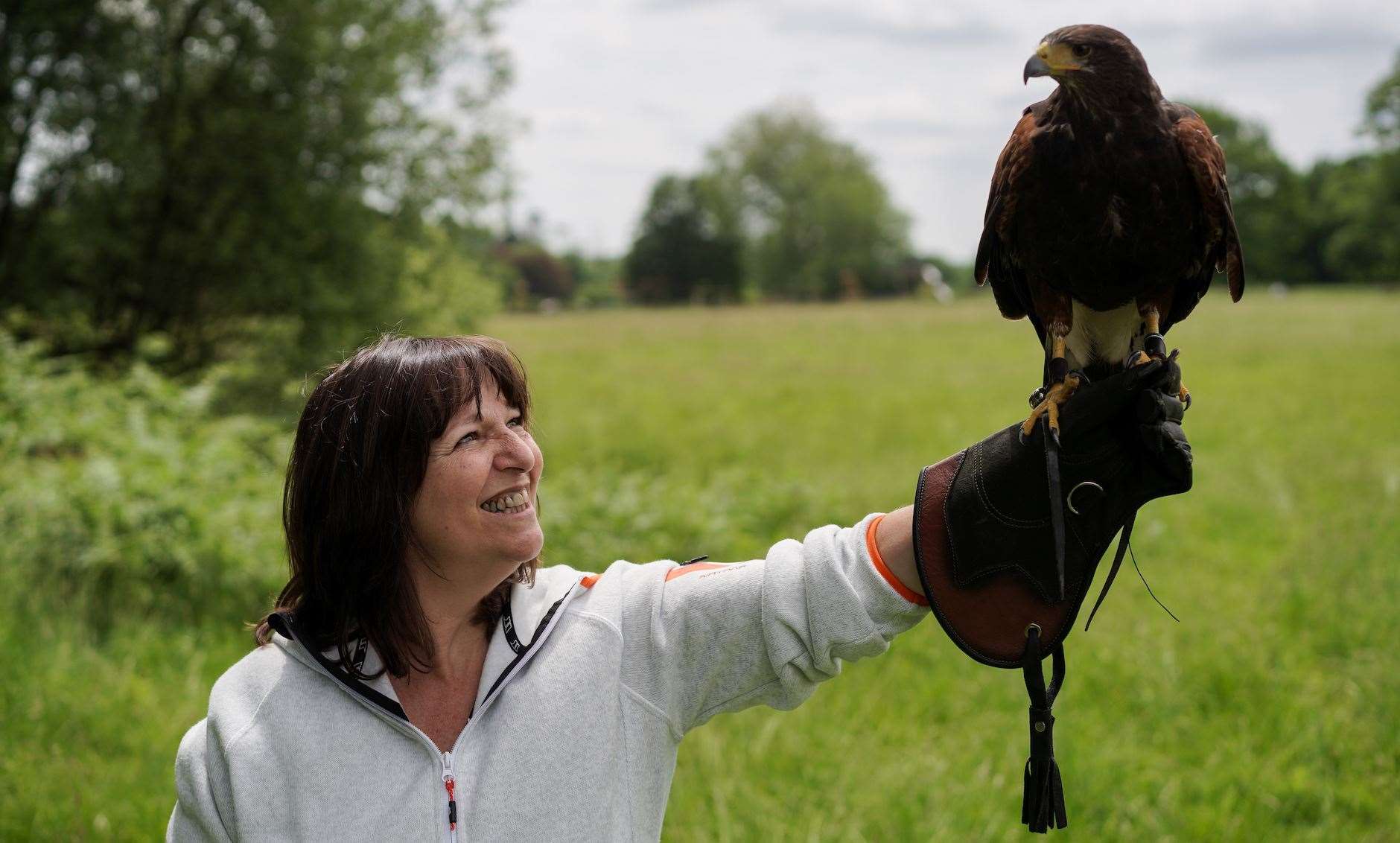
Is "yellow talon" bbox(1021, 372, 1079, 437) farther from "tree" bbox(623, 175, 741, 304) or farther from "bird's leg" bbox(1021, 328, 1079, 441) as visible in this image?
"tree" bbox(623, 175, 741, 304)

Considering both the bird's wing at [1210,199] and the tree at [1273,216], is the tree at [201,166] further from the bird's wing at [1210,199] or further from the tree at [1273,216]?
the tree at [1273,216]

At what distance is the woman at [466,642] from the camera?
62.6 inches

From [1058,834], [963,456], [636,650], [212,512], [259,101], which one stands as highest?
[259,101]

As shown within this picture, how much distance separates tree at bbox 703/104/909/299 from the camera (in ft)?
210

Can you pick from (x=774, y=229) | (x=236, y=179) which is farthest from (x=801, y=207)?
(x=236, y=179)

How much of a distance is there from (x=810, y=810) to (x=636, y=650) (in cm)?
196

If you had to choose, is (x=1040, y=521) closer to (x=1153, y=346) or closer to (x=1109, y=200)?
(x=1153, y=346)

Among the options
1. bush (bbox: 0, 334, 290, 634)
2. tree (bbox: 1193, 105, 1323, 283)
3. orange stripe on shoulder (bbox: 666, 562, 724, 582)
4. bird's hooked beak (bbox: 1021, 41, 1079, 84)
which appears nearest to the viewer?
orange stripe on shoulder (bbox: 666, 562, 724, 582)

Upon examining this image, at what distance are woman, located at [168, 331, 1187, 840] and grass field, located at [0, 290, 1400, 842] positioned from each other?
1.53 feet

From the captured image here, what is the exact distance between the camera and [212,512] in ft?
18.3

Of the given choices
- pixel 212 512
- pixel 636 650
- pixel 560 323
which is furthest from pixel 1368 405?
pixel 560 323

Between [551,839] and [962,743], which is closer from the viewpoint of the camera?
[551,839]

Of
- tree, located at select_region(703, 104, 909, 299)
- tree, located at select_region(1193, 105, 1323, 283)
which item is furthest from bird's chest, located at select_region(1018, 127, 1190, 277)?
tree, located at select_region(703, 104, 909, 299)

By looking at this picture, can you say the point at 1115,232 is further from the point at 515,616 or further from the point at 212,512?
the point at 212,512
